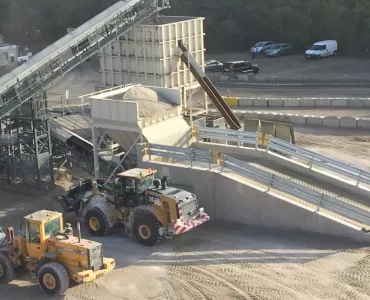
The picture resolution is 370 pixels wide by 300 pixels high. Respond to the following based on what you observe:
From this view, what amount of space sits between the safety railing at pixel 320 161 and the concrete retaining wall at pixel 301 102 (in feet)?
47.5

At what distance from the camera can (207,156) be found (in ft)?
77.0

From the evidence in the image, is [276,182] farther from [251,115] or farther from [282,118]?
[251,115]

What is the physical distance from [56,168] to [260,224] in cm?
1107

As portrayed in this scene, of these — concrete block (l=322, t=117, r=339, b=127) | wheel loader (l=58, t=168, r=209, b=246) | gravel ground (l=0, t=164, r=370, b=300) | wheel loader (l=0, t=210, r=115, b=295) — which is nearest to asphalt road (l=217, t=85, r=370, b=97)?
concrete block (l=322, t=117, r=339, b=127)

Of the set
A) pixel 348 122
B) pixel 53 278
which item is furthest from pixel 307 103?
pixel 53 278

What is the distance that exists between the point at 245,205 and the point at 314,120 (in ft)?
47.6

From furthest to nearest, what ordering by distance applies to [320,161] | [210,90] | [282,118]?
[282,118] → [210,90] → [320,161]

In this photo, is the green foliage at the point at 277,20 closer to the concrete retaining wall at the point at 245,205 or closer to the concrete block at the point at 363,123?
the concrete block at the point at 363,123

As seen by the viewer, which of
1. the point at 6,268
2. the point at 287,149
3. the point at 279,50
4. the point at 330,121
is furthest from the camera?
the point at 279,50

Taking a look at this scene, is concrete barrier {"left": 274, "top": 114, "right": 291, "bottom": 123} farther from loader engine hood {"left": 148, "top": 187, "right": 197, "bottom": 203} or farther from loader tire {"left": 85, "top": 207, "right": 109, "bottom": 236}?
loader tire {"left": 85, "top": 207, "right": 109, "bottom": 236}

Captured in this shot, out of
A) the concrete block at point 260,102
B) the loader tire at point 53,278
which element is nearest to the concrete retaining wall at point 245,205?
the loader tire at point 53,278

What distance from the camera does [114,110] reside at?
24.7 meters

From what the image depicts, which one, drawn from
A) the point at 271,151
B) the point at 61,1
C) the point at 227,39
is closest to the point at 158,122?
the point at 271,151

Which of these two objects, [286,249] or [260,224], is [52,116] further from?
[286,249]
